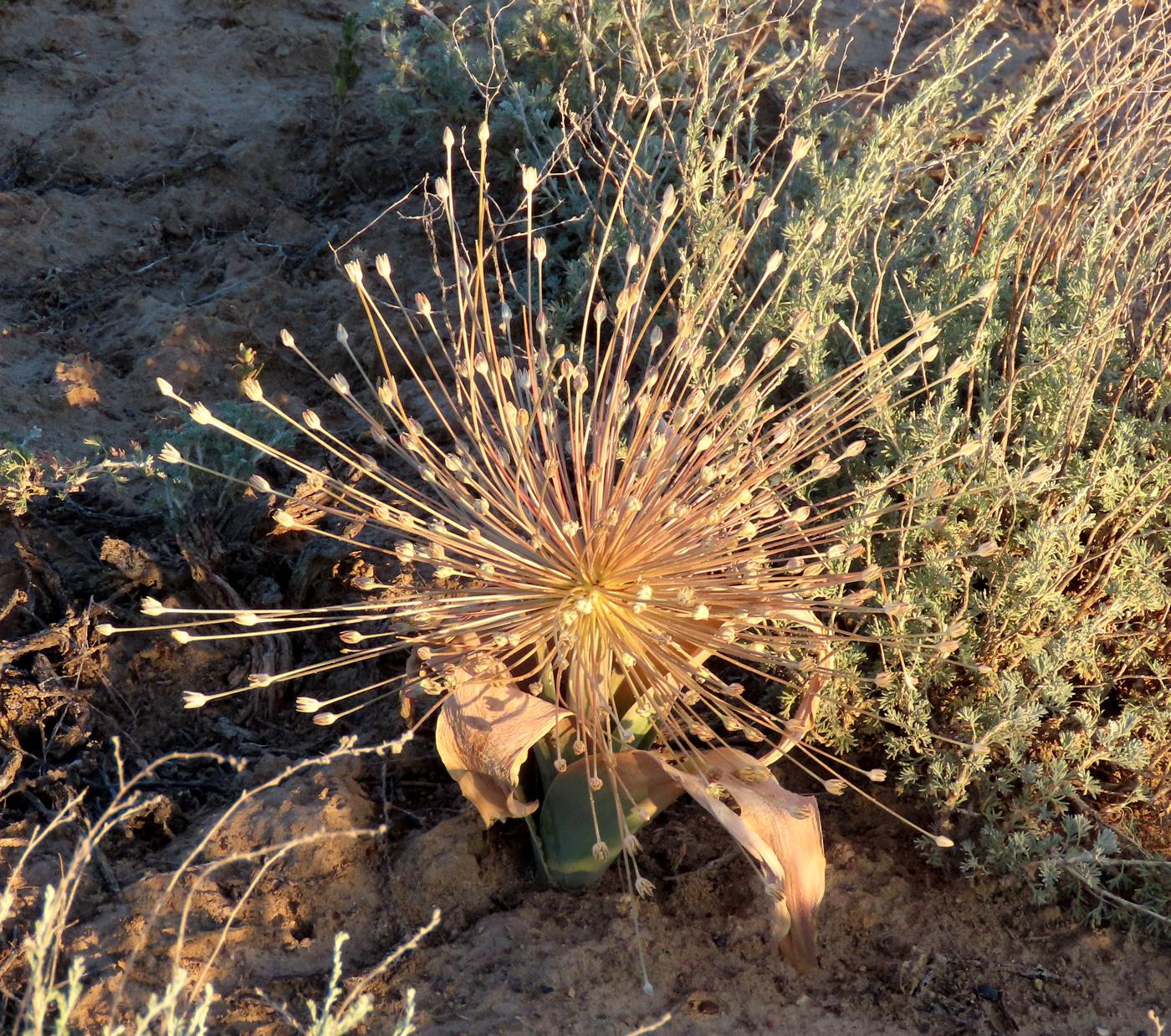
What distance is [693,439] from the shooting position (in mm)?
2389

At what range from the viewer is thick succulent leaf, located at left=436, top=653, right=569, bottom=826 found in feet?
6.65

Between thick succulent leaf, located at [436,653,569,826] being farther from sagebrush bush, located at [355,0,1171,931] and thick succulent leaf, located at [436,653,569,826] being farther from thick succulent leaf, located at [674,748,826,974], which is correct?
sagebrush bush, located at [355,0,1171,931]

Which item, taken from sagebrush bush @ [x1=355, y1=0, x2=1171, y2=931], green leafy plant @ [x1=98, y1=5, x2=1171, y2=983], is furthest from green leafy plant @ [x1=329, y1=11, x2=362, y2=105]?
green leafy plant @ [x1=98, y1=5, x2=1171, y2=983]

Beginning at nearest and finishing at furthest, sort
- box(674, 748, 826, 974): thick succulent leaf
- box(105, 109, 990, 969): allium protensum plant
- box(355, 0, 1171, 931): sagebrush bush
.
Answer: box(674, 748, 826, 974): thick succulent leaf
box(105, 109, 990, 969): allium protensum plant
box(355, 0, 1171, 931): sagebrush bush

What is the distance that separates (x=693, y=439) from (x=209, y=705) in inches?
48.9

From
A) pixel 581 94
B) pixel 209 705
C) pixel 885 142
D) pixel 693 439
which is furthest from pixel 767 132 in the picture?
pixel 209 705

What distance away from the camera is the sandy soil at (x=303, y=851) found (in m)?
2.03

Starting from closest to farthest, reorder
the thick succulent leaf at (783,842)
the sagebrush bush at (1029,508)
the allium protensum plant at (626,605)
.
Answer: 1. the thick succulent leaf at (783,842)
2. the allium protensum plant at (626,605)
3. the sagebrush bush at (1029,508)

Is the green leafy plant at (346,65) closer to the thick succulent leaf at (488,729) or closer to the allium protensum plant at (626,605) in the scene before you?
the allium protensum plant at (626,605)

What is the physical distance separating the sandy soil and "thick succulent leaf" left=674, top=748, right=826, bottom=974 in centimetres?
19

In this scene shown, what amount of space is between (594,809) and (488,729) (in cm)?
23

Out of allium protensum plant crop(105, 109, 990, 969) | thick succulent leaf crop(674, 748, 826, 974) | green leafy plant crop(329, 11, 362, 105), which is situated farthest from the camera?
green leafy plant crop(329, 11, 362, 105)

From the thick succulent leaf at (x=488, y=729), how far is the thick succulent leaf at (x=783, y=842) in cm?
28

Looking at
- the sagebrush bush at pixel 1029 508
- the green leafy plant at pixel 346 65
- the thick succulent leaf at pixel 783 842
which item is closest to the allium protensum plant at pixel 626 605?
the thick succulent leaf at pixel 783 842
